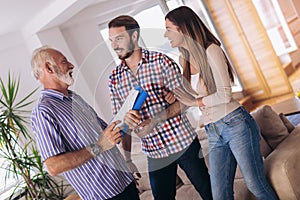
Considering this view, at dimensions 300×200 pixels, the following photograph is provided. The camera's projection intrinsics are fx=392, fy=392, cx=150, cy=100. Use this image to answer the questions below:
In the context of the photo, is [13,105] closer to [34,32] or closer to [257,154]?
[34,32]

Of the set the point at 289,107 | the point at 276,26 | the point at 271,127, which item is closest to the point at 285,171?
the point at 271,127

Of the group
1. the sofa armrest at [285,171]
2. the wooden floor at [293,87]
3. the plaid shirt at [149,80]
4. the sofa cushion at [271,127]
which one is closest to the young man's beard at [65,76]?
the plaid shirt at [149,80]

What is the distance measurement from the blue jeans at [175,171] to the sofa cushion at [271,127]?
503 millimetres

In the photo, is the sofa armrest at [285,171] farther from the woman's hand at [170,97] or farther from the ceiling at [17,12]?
the ceiling at [17,12]

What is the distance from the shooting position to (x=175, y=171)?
1.15m

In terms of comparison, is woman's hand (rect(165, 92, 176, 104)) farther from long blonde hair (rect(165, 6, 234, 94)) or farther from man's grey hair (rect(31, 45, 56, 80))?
man's grey hair (rect(31, 45, 56, 80))

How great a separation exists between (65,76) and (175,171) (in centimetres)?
42

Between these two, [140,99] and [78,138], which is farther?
[78,138]

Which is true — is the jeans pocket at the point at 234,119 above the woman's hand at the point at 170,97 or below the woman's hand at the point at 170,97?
below

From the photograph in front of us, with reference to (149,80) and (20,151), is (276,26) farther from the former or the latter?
(149,80)

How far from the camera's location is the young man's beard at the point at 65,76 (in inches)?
→ 39.4

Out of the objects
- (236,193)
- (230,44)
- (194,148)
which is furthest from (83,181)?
(230,44)

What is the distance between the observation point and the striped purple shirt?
3.32 feet

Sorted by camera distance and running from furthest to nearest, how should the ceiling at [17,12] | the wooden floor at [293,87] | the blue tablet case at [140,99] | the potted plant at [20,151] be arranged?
the wooden floor at [293,87] → the potted plant at [20,151] → the ceiling at [17,12] → the blue tablet case at [140,99]
